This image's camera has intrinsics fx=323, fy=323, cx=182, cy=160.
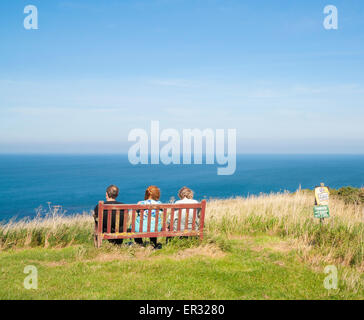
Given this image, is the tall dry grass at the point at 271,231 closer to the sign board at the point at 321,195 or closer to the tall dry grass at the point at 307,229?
the tall dry grass at the point at 307,229

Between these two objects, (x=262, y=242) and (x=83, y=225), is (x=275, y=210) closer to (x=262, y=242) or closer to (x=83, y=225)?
(x=262, y=242)

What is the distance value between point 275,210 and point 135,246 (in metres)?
4.50

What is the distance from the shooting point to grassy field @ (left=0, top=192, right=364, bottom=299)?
172 inches

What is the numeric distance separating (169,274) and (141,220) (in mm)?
1360

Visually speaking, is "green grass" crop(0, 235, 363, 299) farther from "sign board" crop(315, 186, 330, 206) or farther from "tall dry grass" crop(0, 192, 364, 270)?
"sign board" crop(315, 186, 330, 206)

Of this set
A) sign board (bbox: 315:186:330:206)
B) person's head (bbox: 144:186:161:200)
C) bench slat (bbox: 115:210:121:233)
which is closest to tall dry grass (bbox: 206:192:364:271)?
sign board (bbox: 315:186:330:206)

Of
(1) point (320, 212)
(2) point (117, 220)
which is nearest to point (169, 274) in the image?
(2) point (117, 220)

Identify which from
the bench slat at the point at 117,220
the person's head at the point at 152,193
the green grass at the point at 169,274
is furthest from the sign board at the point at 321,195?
the bench slat at the point at 117,220

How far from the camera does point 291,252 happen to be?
6117 millimetres

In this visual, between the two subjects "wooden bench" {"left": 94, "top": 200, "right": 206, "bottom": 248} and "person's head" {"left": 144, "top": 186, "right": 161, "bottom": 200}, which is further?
"person's head" {"left": 144, "top": 186, "right": 161, "bottom": 200}

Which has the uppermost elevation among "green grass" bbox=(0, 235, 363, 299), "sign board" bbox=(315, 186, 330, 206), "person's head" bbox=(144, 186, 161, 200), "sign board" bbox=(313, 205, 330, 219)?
"person's head" bbox=(144, 186, 161, 200)

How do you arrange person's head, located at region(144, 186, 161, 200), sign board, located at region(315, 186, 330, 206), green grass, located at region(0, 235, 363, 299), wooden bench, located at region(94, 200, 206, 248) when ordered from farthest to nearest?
sign board, located at region(315, 186, 330, 206) < person's head, located at region(144, 186, 161, 200) < wooden bench, located at region(94, 200, 206, 248) < green grass, located at region(0, 235, 363, 299)

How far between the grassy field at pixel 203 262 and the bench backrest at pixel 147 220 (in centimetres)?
26
